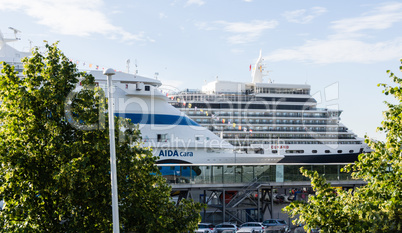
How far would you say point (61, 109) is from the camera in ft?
37.9

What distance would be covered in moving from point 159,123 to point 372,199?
33032mm

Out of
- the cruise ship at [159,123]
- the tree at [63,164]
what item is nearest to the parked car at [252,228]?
the tree at [63,164]

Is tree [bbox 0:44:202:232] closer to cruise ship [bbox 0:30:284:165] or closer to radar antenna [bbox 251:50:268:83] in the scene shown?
cruise ship [bbox 0:30:284:165]

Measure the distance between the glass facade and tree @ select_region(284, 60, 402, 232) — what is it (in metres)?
17.5

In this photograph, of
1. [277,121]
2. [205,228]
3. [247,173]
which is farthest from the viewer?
[277,121]

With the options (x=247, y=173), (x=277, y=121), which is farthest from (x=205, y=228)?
(x=277, y=121)

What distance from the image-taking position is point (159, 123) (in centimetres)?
4206

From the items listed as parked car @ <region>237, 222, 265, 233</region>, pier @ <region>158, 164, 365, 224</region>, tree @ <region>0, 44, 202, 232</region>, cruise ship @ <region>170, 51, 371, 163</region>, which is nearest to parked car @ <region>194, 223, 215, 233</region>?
parked car @ <region>237, 222, 265, 233</region>

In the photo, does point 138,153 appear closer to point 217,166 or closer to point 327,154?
point 217,166

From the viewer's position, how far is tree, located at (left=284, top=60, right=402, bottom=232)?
29.5ft

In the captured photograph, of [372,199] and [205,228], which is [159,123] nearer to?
[205,228]

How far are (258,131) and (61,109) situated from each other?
5180 cm

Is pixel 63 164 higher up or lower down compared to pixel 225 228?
higher up

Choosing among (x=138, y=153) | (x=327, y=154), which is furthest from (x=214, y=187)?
(x=327, y=154)
